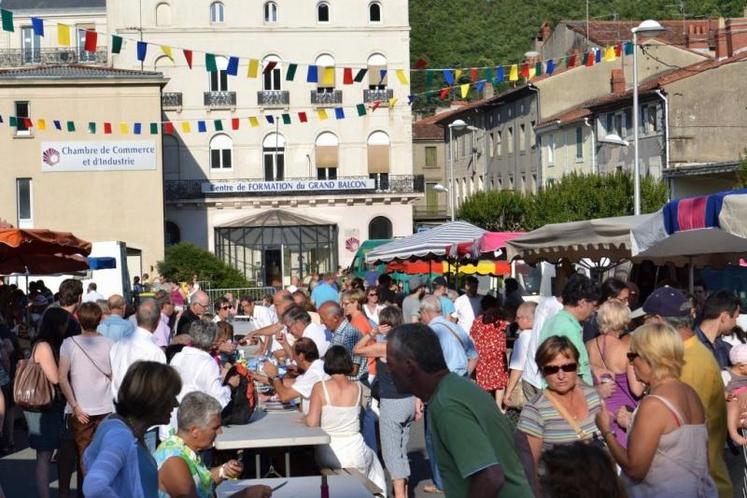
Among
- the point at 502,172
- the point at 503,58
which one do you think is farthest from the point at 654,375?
the point at 503,58

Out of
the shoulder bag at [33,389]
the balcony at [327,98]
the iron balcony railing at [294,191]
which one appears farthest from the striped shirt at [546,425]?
the balcony at [327,98]

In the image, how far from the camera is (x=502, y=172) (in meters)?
70.6

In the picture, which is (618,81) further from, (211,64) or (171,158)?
(211,64)

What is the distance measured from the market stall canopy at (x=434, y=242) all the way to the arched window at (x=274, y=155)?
130 ft

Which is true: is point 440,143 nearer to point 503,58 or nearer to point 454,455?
point 503,58

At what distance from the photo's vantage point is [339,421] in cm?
1030

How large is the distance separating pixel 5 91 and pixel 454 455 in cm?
5481

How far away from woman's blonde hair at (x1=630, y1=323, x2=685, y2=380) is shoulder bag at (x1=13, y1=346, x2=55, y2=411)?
19.5 ft

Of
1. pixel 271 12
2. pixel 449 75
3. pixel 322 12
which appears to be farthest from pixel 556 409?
pixel 322 12

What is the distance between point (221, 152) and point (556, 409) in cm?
5990

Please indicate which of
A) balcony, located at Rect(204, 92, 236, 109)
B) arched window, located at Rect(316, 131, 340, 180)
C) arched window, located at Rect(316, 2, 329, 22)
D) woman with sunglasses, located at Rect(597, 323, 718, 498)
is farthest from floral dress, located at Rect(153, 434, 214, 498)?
arched window, located at Rect(316, 2, 329, 22)

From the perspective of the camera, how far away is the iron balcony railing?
6525 centimetres

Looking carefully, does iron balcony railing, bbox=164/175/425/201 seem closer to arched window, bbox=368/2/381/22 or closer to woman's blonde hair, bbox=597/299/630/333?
arched window, bbox=368/2/381/22

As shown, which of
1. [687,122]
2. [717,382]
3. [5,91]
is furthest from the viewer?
[5,91]
